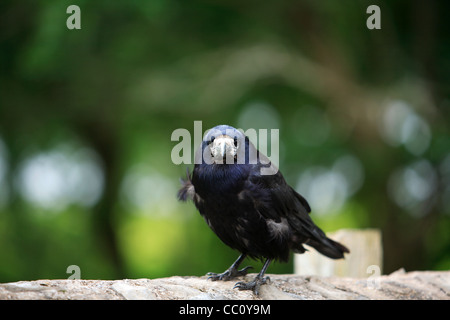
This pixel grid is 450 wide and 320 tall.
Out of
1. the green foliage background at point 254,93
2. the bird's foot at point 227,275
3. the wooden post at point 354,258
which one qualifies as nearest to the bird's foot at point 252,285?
the bird's foot at point 227,275

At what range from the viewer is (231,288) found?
10.8ft

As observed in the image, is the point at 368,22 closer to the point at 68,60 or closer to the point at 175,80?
the point at 175,80

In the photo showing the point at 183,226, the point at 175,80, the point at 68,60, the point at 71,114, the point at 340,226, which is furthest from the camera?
the point at 183,226

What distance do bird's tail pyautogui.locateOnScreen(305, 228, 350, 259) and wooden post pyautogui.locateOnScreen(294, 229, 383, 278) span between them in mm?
221

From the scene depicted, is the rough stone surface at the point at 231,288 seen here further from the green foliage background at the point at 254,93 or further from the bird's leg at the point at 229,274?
the green foliage background at the point at 254,93

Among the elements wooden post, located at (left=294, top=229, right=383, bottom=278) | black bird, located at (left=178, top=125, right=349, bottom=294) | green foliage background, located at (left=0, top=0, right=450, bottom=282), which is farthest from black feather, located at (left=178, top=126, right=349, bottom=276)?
green foliage background, located at (left=0, top=0, right=450, bottom=282)

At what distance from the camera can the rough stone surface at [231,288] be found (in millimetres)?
2617

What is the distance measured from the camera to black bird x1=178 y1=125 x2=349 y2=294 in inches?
137

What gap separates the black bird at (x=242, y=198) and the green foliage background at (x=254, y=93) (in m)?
2.97

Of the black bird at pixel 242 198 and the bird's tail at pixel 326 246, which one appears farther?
the bird's tail at pixel 326 246

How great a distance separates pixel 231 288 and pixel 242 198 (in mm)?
624

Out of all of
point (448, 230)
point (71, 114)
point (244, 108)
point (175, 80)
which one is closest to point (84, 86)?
point (71, 114)

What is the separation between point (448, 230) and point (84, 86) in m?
5.70

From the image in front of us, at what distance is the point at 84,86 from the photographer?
279 inches
